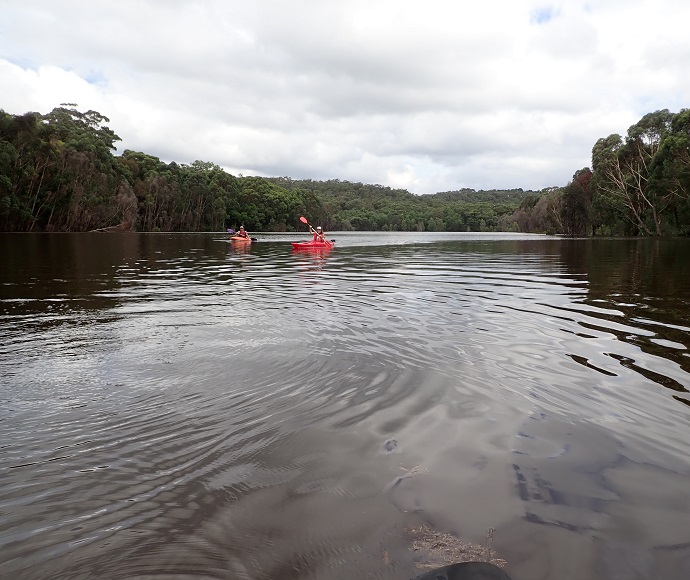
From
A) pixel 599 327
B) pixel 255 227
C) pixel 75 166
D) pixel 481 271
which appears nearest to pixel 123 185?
pixel 75 166

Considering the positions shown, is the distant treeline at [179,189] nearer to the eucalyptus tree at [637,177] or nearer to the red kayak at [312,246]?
the eucalyptus tree at [637,177]

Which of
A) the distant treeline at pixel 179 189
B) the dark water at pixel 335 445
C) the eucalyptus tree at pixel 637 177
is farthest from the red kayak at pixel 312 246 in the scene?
the eucalyptus tree at pixel 637 177

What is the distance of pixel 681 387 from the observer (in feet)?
16.1

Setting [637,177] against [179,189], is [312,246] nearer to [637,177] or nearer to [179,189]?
[637,177]

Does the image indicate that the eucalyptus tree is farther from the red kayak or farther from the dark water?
the dark water

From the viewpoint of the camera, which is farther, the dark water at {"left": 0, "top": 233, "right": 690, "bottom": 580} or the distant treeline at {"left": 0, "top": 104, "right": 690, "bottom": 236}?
the distant treeline at {"left": 0, "top": 104, "right": 690, "bottom": 236}

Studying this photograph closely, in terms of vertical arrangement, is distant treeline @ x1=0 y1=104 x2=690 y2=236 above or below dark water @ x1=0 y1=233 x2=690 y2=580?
above

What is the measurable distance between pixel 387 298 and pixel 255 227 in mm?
116662

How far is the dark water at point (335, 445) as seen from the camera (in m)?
2.47

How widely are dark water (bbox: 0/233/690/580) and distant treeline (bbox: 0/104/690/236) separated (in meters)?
52.6

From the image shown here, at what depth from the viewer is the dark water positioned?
247cm

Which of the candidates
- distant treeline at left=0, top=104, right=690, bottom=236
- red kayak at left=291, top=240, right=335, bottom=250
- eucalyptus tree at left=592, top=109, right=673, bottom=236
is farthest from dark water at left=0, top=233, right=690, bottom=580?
eucalyptus tree at left=592, top=109, right=673, bottom=236

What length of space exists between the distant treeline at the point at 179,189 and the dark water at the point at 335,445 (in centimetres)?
5263

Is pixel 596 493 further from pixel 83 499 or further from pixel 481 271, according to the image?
pixel 481 271
